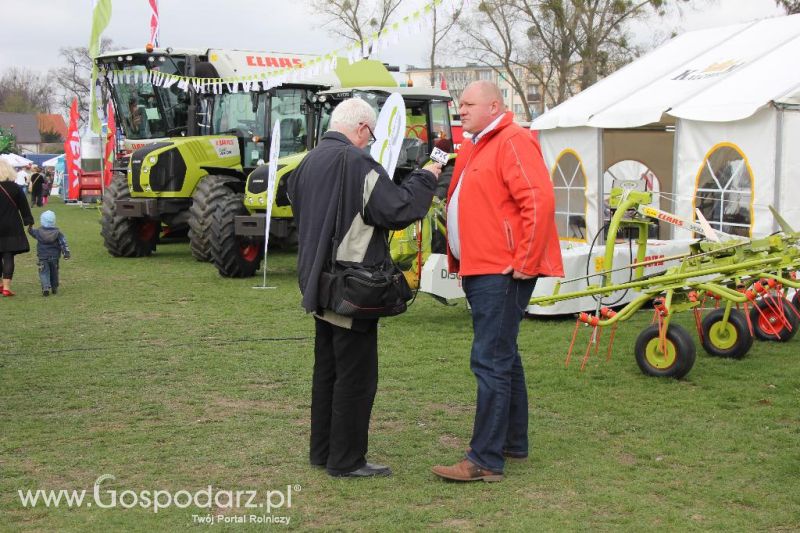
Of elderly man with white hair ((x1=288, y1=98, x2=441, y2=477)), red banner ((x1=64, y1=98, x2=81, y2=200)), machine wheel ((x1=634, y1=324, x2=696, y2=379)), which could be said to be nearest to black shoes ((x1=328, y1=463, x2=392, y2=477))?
elderly man with white hair ((x1=288, y1=98, x2=441, y2=477))

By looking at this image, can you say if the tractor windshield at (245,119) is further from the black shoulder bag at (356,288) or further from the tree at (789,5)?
the tree at (789,5)

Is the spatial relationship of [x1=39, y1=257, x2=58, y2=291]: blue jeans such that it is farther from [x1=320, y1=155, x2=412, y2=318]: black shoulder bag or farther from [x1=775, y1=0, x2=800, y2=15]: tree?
[x1=775, y1=0, x2=800, y2=15]: tree

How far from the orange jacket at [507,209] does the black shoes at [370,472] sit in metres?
0.99

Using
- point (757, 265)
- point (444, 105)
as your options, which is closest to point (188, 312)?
point (757, 265)

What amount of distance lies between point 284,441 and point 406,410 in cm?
93

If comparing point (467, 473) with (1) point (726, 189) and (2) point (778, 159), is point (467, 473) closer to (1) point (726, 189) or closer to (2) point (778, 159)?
(2) point (778, 159)

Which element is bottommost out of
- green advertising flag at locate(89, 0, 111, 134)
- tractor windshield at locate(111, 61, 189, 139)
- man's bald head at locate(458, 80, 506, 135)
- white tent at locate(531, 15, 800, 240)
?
man's bald head at locate(458, 80, 506, 135)

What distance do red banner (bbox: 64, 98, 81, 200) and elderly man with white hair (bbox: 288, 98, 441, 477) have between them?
28.5 meters

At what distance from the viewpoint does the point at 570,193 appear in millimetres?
12602

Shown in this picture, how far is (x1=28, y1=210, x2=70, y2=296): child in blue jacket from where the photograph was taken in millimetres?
11388

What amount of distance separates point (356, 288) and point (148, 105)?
1292cm

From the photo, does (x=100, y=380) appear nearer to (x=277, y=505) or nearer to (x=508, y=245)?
(x=277, y=505)

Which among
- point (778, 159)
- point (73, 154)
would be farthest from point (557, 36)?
point (778, 159)

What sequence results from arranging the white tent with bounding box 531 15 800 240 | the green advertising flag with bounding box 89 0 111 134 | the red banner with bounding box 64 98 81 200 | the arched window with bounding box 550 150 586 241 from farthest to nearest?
the red banner with bounding box 64 98 81 200, the green advertising flag with bounding box 89 0 111 134, the arched window with bounding box 550 150 586 241, the white tent with bounding box 531 15 800 240
